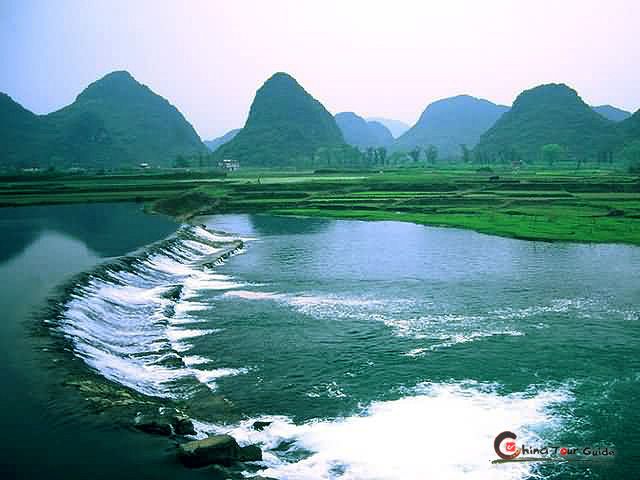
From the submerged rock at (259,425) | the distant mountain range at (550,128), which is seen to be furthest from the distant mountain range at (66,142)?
the submerged rock at (259,425)

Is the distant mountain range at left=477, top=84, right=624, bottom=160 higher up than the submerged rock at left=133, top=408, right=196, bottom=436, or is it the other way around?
the distant mountain range at left=477, top=84, right=624, bottom=160

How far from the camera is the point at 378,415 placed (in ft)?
40.9

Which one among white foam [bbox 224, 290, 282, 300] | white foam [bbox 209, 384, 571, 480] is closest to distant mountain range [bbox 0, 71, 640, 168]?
white foam [bbox 224, 290, 282, 300]

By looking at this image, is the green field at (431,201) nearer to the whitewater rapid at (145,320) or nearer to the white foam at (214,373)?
the whitewater rapid at (145,320)

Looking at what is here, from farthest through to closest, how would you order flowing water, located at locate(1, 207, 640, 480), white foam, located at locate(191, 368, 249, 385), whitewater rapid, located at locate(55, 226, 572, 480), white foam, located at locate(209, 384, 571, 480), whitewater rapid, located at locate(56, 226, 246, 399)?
white foam, located at locate(191, 368, 249, 385) < whitewater rapid, located at locate(56, 226, 246, 399) < flowing water, located at locate(1, 207, 640, 480) < whitewater rapid, located at locate(55, 226, 572, 480) < white foam, located at locate(209, 384, 571, 480)

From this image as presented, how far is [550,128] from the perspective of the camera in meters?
159

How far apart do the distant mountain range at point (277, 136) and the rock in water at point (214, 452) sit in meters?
142

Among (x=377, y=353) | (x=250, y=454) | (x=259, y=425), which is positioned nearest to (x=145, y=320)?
(x=377, y=353)

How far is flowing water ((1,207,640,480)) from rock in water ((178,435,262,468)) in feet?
0.94

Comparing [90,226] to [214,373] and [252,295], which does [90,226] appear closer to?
[252,295]

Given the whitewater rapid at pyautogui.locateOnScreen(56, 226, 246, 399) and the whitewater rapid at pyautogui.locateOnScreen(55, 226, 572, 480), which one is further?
the whitewater rapid at pyautogui.locateOnScreen(56, 226, 246, 399)

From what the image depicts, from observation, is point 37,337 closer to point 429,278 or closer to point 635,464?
point 635,464

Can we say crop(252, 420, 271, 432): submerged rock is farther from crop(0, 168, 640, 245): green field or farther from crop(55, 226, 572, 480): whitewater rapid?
crop(0, 168, 640, 245): green field

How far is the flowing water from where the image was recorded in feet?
36.6
